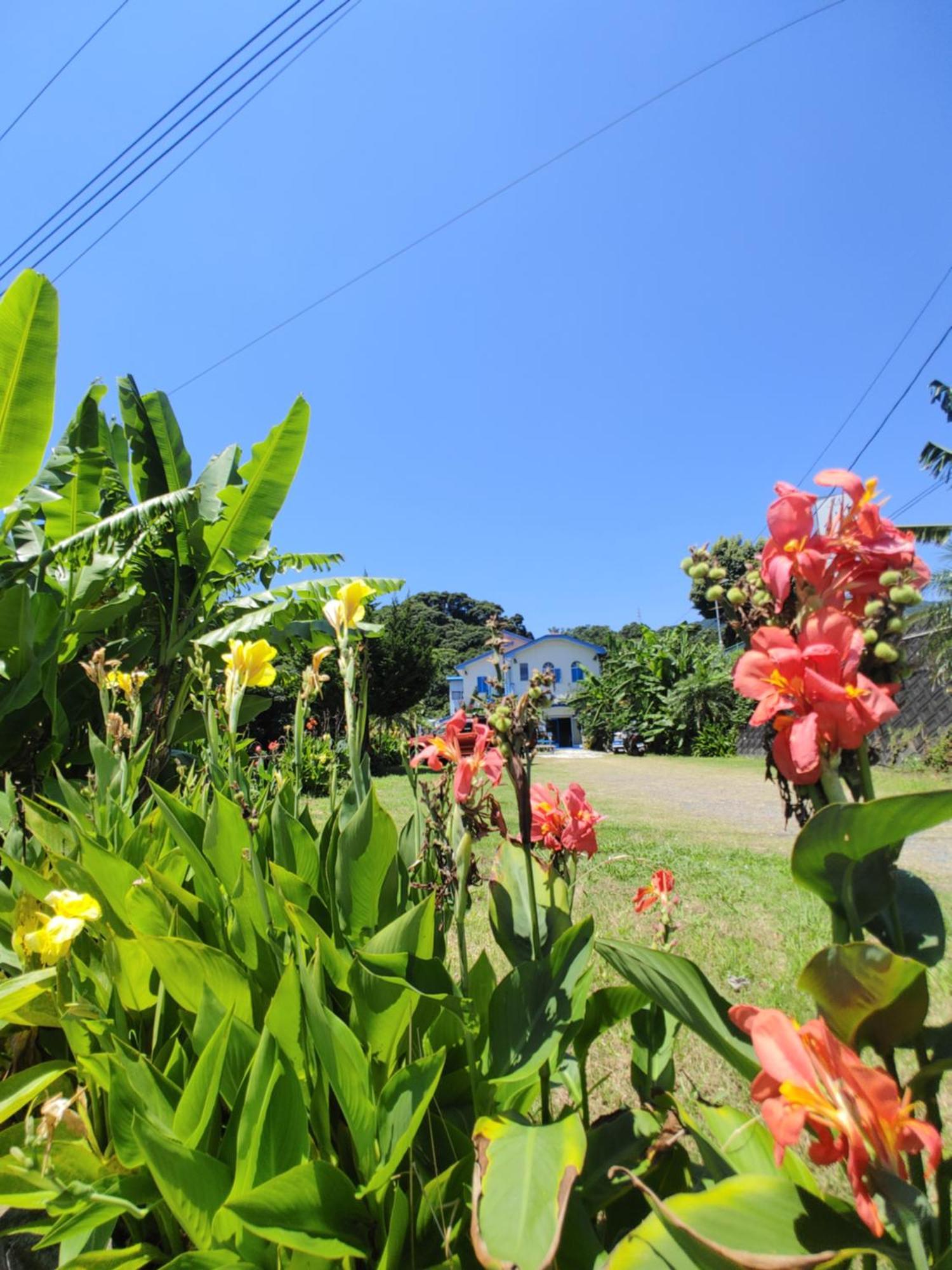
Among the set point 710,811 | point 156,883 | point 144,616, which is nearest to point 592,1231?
point 156,883

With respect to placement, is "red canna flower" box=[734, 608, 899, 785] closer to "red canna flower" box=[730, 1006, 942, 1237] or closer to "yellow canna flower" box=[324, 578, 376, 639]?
"red canna flower" box=[730, 1006, 942, 1237]

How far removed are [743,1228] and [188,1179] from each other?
0.61m

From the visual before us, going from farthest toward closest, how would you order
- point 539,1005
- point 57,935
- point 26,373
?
point 26,373 < point 57,935 < point 539,1005

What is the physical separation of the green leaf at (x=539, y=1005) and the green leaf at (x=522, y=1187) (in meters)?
0.11

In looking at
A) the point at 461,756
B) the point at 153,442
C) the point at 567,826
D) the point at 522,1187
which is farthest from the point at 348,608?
the point at 153,442

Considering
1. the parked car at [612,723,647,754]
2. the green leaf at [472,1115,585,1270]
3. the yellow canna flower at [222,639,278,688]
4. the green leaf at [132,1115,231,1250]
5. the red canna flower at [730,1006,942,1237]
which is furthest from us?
the parked car at [612,723,647,754]

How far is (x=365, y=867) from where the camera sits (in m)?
1.17

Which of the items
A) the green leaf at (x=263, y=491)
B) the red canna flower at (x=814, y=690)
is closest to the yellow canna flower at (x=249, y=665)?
the red canna flower at (x=814, y=690)

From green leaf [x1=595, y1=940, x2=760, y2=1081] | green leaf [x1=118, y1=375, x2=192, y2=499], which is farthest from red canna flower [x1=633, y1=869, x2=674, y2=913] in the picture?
green leaf [x1=118, y1=375, x2=192, y2=499]

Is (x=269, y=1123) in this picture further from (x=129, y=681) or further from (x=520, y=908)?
(x=129, y=681)

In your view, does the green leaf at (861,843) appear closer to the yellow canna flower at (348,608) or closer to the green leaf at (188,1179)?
the green leaf at (188,1179)

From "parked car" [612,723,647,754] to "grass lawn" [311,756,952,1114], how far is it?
9.89 meters

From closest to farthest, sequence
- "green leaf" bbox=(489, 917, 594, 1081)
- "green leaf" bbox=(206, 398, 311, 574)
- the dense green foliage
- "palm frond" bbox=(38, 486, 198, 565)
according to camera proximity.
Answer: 1. "green leaf" bbox=(489, 917, 594, 1081)
2. "palm frond" bbox=(38, 486, 198, 565)
3. "green leaf" bbox=(206, 398, 311, 574)
4. the dense green foliage

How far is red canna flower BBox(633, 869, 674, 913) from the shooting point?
122cm
